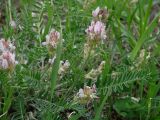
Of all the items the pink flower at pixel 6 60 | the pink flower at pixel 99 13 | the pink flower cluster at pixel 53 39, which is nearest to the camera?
the pink flower at pixel 6 60

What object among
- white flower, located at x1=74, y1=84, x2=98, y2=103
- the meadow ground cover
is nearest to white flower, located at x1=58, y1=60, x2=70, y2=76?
the meadow ground cover

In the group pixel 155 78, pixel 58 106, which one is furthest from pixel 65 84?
pixel 155 78

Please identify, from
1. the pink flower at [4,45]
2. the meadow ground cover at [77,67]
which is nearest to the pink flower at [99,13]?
the meadow ground cover at [77,67]

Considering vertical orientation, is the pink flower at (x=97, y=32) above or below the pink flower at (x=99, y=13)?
below

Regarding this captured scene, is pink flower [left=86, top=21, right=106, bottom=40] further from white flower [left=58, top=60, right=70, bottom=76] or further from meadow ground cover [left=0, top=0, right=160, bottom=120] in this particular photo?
white flower [left=58, top=60, right=70, bottom=76]

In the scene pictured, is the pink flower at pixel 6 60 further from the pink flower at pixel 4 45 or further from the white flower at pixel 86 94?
the white flower at pixel 86 94

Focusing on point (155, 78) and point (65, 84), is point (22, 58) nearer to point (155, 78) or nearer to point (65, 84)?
point (65, 84)

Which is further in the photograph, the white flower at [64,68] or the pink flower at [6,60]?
the white flower at [64,68]

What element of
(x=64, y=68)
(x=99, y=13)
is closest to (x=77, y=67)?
(x=64, y=68)
